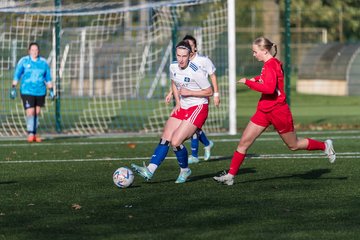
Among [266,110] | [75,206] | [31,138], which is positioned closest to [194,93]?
[266,110]

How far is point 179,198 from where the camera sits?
11297 mm

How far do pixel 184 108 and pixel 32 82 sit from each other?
754 centimetres

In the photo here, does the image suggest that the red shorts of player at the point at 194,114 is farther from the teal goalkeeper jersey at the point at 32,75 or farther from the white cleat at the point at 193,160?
the teal goalkeeper jersey at the point at 32,75

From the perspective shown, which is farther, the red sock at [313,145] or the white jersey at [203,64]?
the white jersey at [203,64]

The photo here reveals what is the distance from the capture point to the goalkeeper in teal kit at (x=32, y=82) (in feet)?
65.8

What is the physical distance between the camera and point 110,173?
1396 centimetres

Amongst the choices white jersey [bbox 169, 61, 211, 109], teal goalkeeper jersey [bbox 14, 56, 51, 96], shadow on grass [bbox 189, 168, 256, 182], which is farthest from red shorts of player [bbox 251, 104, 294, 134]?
teal goalkeeper jersey [bbox 14, 56, 51, 96]

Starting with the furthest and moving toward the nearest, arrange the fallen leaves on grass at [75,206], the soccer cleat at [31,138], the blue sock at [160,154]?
the soccer cleat at [31,138]
the blue sock at [160,154]
the fallen leaves on grass at [75,206]

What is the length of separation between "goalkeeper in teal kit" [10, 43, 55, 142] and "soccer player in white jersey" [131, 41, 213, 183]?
7.16 metres

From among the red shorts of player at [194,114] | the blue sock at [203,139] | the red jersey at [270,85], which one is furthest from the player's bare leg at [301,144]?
the blue sock at [203,139]

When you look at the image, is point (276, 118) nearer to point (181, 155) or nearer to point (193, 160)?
point (181, 155)

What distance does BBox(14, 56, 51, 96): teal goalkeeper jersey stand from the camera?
20.1 m

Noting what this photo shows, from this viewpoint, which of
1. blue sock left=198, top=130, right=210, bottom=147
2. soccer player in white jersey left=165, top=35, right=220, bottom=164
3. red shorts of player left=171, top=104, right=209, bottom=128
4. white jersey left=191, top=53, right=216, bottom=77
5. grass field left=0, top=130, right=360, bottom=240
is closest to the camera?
grass field left=0, top=130, right=360, bottom=240

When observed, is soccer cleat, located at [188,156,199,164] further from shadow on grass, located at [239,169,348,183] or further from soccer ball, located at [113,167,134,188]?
soccer ball, located at [113,167,134,188]
